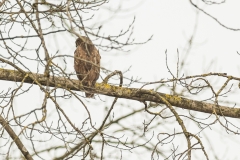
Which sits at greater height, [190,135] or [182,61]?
[182,61]

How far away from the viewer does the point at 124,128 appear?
38.7 feet

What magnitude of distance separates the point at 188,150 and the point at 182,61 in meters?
6.55

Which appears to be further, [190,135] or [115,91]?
[115,91]

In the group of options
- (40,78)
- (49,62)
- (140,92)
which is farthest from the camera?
(140,92)

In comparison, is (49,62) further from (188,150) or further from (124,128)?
(124,128)

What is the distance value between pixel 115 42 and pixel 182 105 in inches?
52.9

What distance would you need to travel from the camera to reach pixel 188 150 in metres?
4.73

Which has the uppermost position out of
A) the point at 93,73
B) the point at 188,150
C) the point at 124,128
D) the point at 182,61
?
the point at 182,61

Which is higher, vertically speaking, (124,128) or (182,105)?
(124,128)

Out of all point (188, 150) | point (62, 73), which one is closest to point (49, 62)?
point (62, 73)

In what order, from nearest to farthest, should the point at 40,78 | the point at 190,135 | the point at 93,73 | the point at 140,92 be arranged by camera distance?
the point at 190,135 < the point at 40,78 < the point at 140,92 < the point at 93,73

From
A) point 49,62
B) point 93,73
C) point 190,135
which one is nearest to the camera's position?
point 49,62

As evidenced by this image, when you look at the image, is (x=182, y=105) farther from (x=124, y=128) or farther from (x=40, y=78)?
(x=124, y=128)

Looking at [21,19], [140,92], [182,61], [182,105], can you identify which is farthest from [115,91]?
[182,61]
